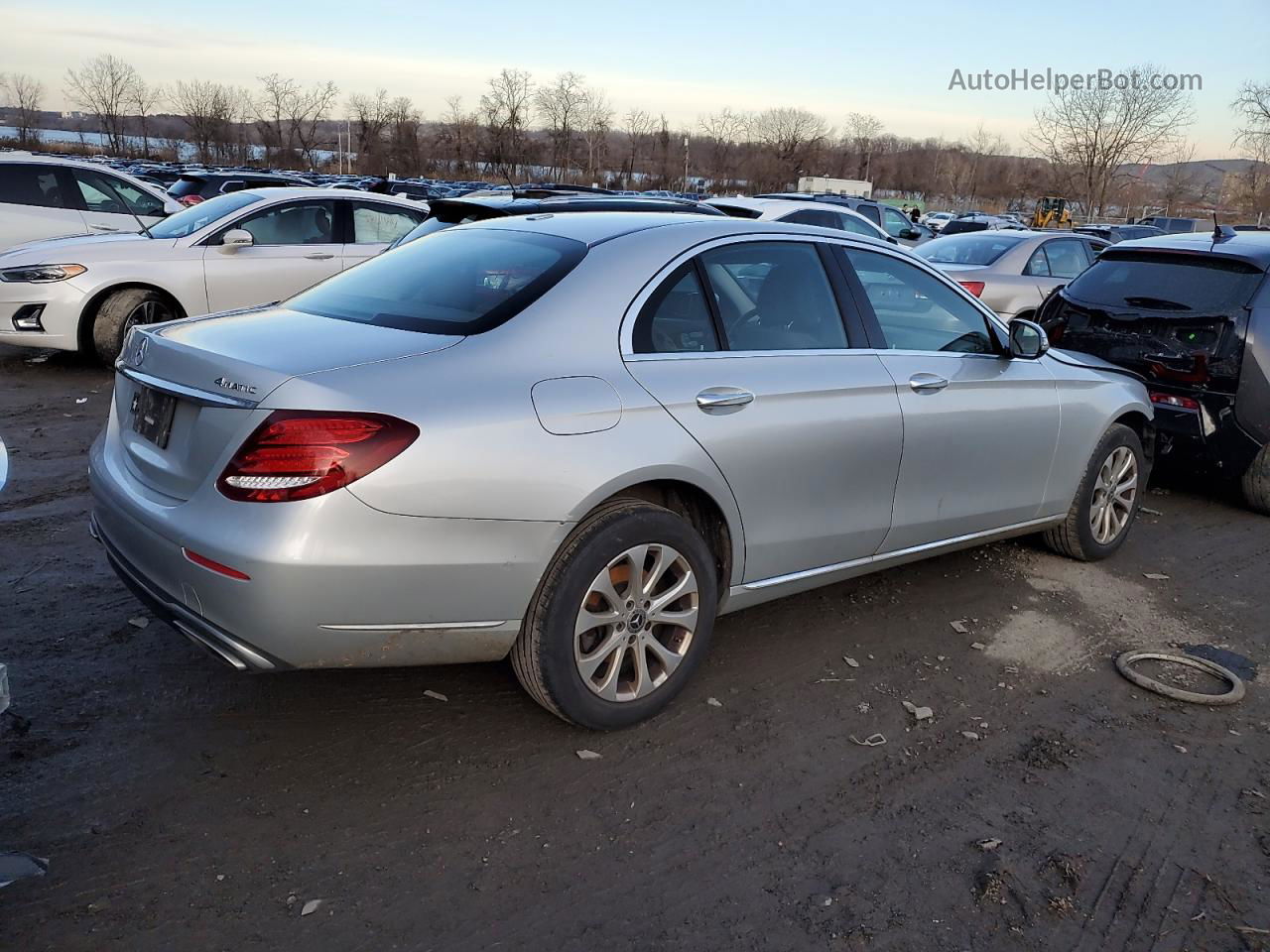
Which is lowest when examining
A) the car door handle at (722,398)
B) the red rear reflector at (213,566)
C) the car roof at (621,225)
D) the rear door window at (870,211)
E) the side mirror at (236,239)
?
the red rear reflector at (213,566)

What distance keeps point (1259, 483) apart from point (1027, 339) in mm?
2919

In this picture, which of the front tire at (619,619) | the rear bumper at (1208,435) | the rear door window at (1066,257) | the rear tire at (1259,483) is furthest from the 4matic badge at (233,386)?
the rear door window at (1066,257)

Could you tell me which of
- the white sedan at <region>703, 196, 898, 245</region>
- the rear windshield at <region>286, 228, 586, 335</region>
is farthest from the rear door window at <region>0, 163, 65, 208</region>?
the rear windshield at <region>286, 228, 586, 335</region>

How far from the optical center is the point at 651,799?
3.20 metres

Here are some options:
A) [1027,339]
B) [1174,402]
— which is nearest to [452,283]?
[1027,339]

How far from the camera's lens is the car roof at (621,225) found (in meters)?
3.81

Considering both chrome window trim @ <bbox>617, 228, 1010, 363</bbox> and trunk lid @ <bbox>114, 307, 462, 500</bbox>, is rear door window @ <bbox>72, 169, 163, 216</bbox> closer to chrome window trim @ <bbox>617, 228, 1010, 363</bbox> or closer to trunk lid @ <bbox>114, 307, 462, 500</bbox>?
trunk lid @ <bbox>114, 307, 462, 500</bbox>

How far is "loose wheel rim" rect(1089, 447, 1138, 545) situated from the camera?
18.0 ft

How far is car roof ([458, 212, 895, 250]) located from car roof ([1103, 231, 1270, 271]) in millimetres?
3757

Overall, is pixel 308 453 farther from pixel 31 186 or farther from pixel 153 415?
pixel 31 186

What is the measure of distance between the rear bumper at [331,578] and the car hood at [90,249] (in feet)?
22.3

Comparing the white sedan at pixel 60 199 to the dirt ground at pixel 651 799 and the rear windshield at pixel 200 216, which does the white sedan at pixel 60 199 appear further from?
the dirt ground at pixel 651 799

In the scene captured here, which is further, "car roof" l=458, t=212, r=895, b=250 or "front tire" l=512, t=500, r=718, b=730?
"car roof" l=458, t=212, r=895, b=250

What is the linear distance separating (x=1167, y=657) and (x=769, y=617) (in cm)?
170
